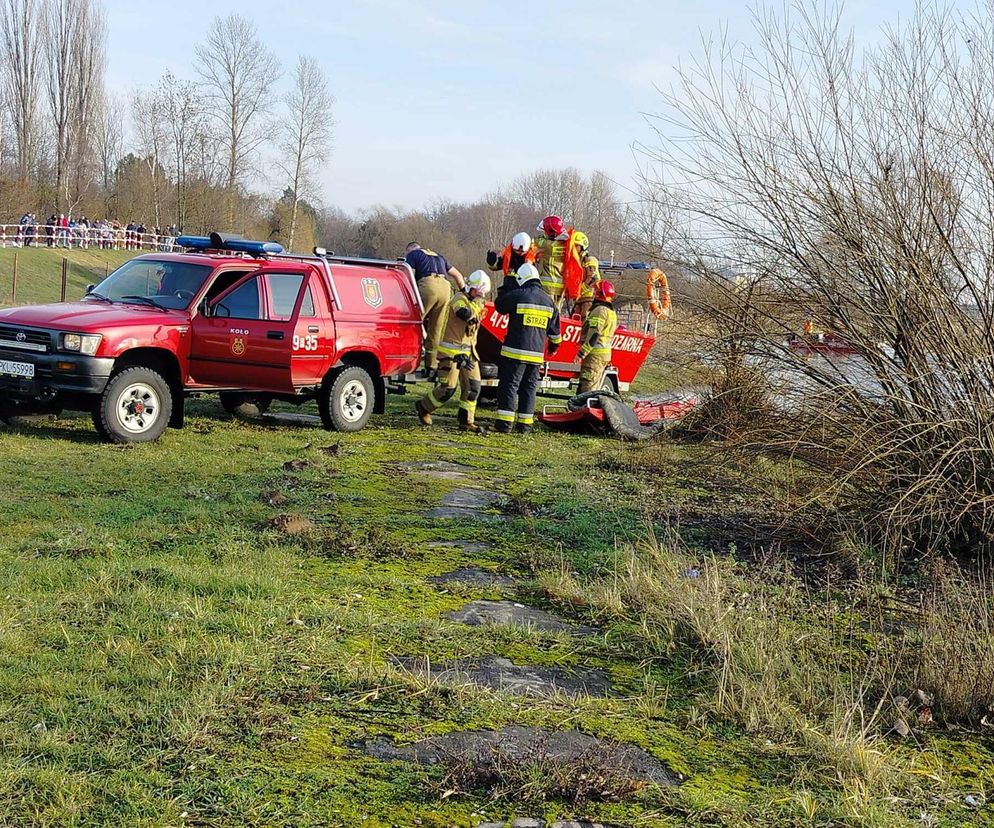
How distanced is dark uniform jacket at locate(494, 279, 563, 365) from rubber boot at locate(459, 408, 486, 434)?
0.96m

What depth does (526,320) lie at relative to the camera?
11938mm

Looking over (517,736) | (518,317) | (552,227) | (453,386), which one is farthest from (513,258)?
(517,736)

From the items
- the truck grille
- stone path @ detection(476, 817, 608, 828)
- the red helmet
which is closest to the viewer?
stone path @ detection(476, 817, 608, 828)

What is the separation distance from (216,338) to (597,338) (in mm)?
5396

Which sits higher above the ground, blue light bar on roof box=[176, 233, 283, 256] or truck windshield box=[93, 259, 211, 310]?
blue light bar on roof box=[176, 233, 283, 256]

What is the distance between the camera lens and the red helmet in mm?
13742

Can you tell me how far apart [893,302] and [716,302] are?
4.48ft

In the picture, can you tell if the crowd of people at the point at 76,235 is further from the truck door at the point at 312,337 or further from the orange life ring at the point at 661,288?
the orange life ring at the point at 661,288

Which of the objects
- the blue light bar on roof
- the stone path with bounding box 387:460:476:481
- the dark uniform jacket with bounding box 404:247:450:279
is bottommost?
the stone path with bounding box 387:460:476:481

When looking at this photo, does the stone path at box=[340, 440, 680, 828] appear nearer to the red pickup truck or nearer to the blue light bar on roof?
the red pickup truck

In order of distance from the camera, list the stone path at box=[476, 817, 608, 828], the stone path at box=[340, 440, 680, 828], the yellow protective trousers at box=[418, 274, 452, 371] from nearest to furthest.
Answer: the stone path at box=[476, 817, 608, 828]
the stone path at box=[340, 440, 680, 828]
the yellow protective trousers at box=[418, 274, 452, 371]

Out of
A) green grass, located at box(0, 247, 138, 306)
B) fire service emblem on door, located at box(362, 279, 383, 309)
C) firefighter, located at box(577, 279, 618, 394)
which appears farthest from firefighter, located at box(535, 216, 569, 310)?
green grass, located at box(0, 247, 138, 306)

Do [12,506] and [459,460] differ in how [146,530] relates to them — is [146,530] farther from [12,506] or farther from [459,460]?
[459,460]

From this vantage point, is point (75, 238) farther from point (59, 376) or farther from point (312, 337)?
point (59, 376)
